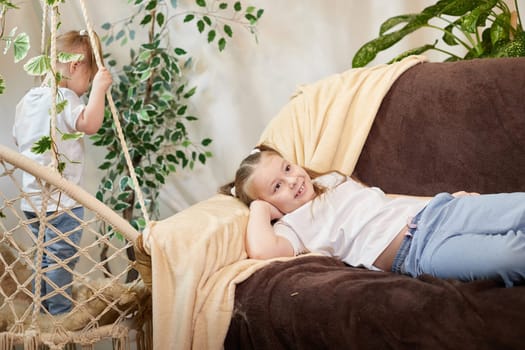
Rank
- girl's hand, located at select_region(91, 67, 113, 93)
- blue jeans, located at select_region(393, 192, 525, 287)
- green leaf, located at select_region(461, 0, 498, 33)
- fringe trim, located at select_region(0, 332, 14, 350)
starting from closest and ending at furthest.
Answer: blue jeans, located at select_region(393, 192, 525, 287)
fringe trim, located at select_region(0, 332, 14, 350)
girl's hand, located at select_region(91, 67, 113, 93)
green leaf, located at select_region(461, 0, 498, 33)

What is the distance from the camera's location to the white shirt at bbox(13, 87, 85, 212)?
77.5 inches

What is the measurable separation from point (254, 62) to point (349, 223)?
4.02 feet

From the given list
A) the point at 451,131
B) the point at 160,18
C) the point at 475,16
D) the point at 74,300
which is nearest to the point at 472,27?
the point at 475,16

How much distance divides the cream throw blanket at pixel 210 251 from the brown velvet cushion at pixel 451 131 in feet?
0.18

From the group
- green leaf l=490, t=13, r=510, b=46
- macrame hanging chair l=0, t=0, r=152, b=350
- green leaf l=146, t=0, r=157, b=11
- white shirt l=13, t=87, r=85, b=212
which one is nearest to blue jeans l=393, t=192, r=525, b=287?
macrame hanging chair l=0, t=0, r=152, b=350

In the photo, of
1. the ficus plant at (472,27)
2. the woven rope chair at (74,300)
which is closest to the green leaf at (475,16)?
the ficus plant at (472,27)

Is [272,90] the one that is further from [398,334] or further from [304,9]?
[398,334]

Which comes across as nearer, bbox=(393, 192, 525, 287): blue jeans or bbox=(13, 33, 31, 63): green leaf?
bbox=(393, 192, 525, 287): blue jeans

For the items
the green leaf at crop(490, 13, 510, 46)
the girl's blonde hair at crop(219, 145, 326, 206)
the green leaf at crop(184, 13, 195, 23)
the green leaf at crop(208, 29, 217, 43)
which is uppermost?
the green leaf at crop(184, 13, 195, 23)

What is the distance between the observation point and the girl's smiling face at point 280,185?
195cm

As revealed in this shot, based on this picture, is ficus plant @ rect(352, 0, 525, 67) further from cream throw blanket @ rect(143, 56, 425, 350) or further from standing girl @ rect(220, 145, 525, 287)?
standing girl @ rect(220, 145, 525, 287)

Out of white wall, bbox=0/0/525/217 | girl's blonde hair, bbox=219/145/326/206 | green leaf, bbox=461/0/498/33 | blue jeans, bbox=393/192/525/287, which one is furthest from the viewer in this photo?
white wall, bbox=0/0/525/217

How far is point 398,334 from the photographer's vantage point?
1.40 metres

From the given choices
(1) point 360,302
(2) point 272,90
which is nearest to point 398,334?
(1) point 360,302
